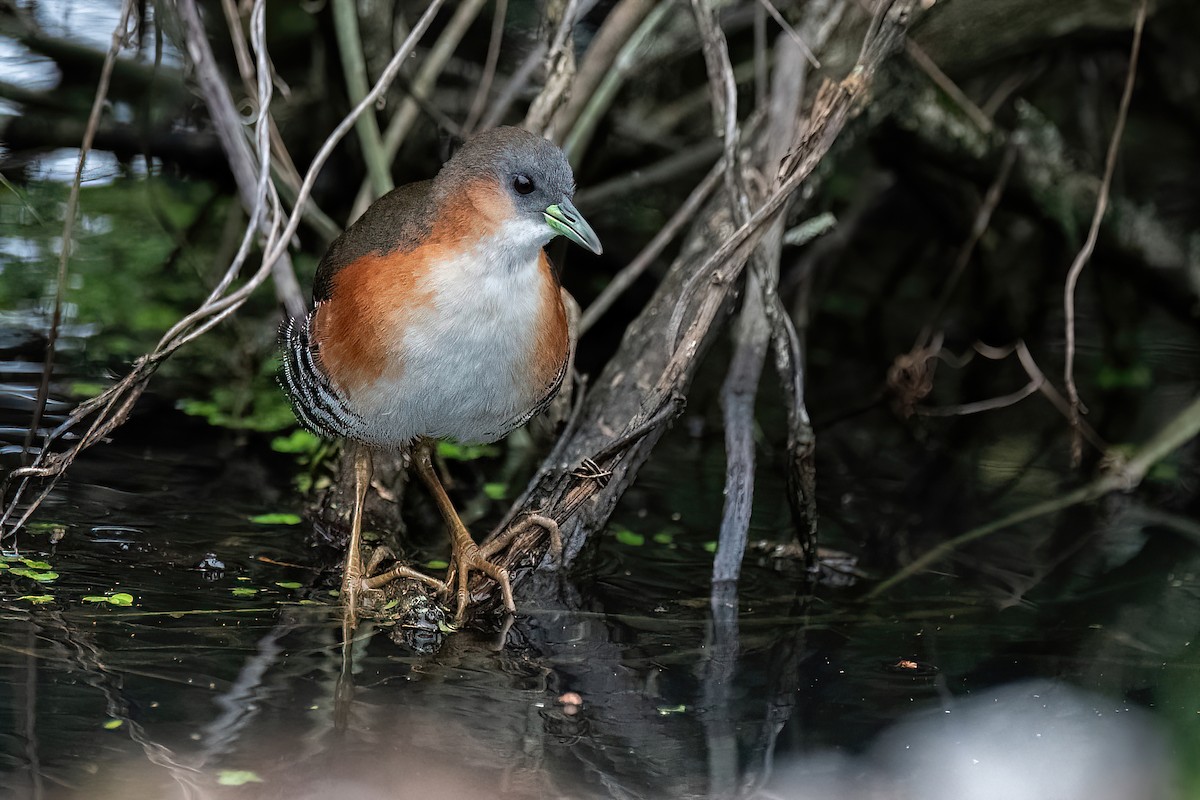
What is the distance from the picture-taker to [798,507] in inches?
130

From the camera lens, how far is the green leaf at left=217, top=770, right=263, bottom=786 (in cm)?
219

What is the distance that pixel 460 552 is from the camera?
3152 mm

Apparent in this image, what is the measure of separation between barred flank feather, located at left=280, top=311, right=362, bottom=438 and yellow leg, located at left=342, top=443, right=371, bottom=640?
0.16 metres

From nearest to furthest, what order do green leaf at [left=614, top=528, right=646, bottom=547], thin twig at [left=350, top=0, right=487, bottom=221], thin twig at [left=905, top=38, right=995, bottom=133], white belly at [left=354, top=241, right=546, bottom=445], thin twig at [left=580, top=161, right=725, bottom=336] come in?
white belly at [left=354, top=241, right=546, bottom=445]
green leaf at [left=614, top=528, right=646, bottom=547]
thin twig at [left=580, top=161, right=725, bottom=336]
thin twig at [left=905, top=38, right=995, bottom=133]
thin twig at [left=350, top=0, right=487, bottom=221]

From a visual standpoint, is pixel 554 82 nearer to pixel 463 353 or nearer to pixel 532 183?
pixel 532 183

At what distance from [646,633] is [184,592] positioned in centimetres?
102

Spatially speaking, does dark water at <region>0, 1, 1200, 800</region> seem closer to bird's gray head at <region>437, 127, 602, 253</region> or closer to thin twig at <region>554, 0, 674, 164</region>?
bird's gray head at <region>437, 127, 602, 253</region>

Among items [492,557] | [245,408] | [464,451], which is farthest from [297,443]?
[492,557]

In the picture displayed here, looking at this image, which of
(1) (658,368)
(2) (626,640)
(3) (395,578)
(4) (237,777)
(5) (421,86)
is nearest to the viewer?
(4) (237,777)

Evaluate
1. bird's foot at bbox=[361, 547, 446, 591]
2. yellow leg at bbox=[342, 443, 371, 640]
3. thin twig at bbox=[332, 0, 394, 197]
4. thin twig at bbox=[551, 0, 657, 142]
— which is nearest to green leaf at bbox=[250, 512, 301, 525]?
yellow leg at bbox=[342, 443, 371, 640]

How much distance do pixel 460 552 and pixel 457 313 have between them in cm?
66

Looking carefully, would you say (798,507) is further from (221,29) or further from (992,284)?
(221,29)

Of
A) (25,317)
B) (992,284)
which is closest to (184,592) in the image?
(25,317)

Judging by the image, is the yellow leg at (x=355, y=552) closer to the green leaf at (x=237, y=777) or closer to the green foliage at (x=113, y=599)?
the green foliage at (x=113, y=599)
